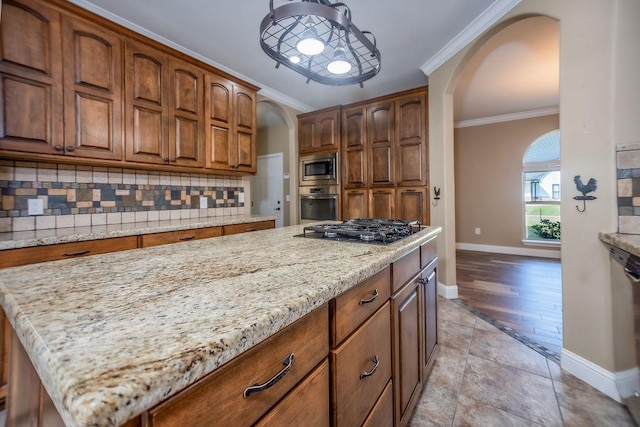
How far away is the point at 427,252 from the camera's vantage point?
1.58m

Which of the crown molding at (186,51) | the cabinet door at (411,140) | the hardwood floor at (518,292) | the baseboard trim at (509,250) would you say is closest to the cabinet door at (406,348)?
the hardwood floor at (518,292)

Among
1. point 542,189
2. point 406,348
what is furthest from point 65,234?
point 542,189

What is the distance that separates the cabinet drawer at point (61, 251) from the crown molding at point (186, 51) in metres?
1.71

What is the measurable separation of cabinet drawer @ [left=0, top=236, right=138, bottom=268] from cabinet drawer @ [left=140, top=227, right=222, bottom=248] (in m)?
0.08

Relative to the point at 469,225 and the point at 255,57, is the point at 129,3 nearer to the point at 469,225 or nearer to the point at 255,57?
the point at 255,57

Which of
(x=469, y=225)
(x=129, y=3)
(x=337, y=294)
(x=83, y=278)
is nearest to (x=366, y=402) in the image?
(x=337, y=294)

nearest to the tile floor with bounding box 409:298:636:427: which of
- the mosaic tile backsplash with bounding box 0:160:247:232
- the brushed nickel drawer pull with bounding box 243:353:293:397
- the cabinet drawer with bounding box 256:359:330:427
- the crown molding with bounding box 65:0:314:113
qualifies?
the cabinet drawer with bounding box 256:359:330:427

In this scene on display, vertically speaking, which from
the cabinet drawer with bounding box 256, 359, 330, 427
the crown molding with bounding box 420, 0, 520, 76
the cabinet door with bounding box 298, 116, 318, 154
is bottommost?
the cabinet drawer with bounding box 256, 359, 330, 427

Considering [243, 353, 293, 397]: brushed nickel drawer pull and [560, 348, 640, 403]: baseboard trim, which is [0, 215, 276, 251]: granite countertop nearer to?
[243, 353, 293, 397]: brushed nickel drawer pull

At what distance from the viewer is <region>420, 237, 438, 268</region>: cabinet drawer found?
4.83 feet

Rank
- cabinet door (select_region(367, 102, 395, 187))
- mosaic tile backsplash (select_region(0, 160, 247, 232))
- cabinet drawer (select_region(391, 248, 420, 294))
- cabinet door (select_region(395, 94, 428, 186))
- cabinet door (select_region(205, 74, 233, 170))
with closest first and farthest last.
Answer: cabinet drawer (select_region(391, 248, 420, 294)) → mosaic tile backsplash (select_region(0, 160, 247, 232)) → cabinet door (select_region(205, 74, 233, 170)) → cabinet door (select_region(395, 94, 428, 186)) → cabinet door (select_region(367, 102, 395, 187))

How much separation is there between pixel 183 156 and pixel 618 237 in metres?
3.08

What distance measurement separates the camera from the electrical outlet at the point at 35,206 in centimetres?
193

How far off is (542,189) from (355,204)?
3.60m
